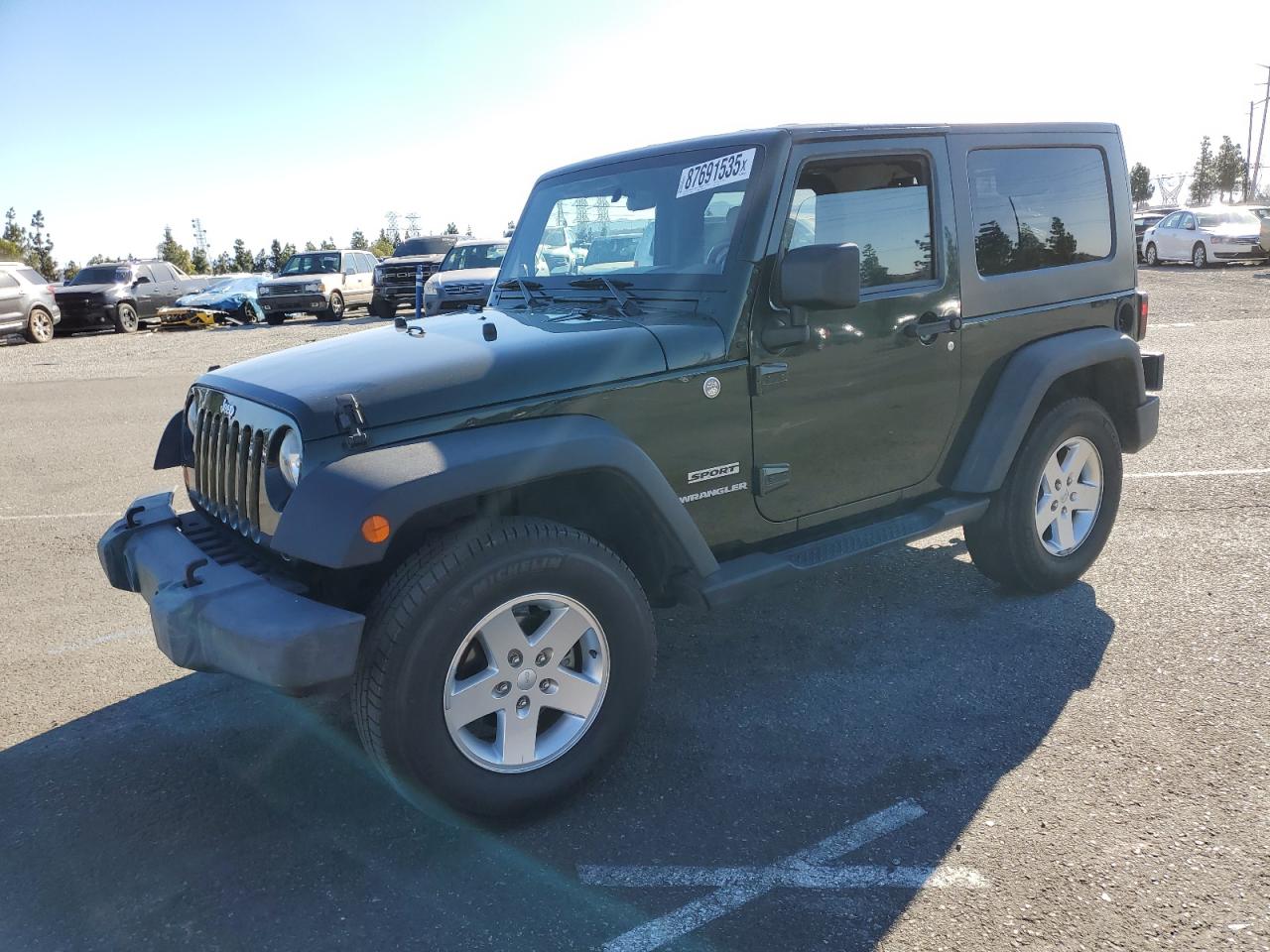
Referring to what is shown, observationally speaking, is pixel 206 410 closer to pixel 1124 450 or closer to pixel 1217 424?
pixel 1124 450

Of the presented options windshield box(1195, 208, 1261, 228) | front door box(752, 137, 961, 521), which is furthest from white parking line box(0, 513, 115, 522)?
windshield box(1195, 208, 1261, 228)

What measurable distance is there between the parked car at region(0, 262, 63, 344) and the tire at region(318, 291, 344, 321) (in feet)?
18.7

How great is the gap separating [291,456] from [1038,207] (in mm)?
3358

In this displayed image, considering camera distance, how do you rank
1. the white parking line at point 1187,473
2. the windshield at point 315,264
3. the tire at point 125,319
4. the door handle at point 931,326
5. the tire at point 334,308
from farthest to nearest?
the windshield at point 315,264 < the tire at point 334,308 < the tire at point 125,319 < the white parking line at point 1187,473 < the door handle at point 931,326

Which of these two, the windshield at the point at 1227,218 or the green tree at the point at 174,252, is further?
the green tree at the point at 174,252

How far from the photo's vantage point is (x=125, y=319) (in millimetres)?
23609

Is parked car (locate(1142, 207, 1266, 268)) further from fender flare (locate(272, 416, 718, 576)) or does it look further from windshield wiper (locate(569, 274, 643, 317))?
fender flare (locate(272, 416, 718, 576))

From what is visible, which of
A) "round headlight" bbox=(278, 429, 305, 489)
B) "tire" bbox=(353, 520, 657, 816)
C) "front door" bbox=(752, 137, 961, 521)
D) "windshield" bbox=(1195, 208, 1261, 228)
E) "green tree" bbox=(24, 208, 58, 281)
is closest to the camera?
"tire" bbox=(353, 520, 657, 816)

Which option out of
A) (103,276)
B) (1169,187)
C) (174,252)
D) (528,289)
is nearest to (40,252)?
(174,252)

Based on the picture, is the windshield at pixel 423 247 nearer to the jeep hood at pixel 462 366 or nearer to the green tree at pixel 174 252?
the jeep hood at pixel 462 366

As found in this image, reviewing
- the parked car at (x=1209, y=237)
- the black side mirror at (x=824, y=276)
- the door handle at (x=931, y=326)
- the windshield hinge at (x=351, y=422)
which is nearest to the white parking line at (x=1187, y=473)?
the door handle at (x=931, y=326)

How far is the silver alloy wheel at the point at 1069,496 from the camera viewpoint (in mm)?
4441

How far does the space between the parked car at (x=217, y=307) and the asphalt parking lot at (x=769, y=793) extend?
21.1 meters

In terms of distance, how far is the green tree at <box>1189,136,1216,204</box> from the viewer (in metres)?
67.7
